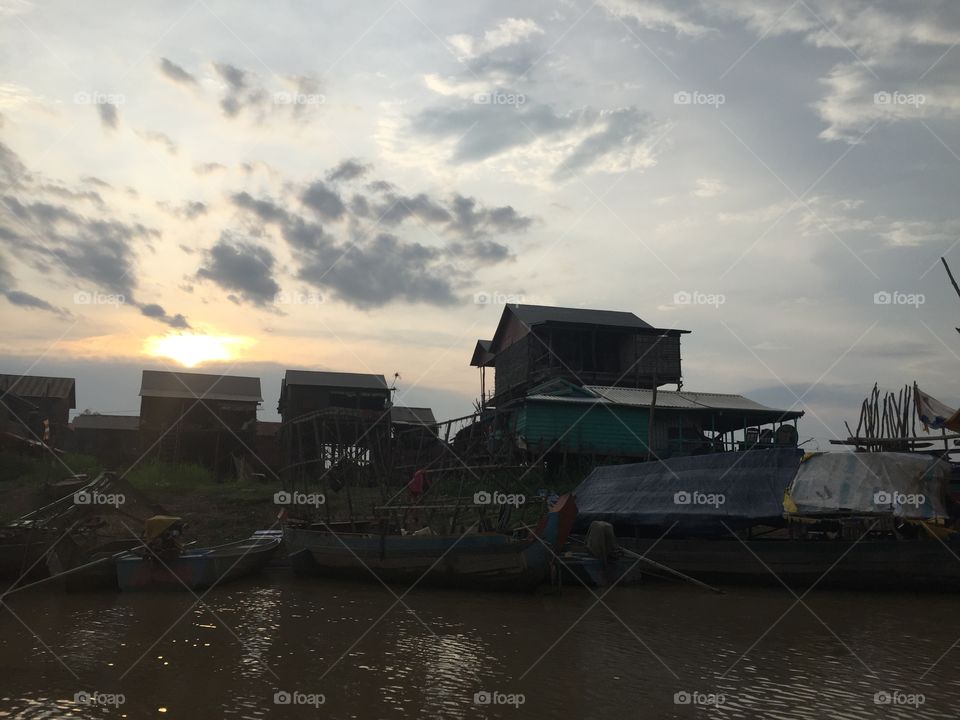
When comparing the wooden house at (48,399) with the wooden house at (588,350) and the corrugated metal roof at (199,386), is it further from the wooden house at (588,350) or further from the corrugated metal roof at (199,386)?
the wooden house at (588,350)

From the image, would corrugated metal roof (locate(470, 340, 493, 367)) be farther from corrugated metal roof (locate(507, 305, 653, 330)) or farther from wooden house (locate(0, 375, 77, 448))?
wooden house (locate(0, 375, 77, 448))

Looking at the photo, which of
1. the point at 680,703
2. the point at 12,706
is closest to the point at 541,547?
the point at 680,703

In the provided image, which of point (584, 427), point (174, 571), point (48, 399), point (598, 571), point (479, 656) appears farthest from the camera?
point (48, 399)

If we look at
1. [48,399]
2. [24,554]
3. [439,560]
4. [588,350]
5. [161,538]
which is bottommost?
[24,554]

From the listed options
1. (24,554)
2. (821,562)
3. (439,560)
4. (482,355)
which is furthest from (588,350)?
(24,554)

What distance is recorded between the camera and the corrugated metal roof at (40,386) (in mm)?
43812

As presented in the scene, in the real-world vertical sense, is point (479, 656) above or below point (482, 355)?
below

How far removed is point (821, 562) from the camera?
672 inches

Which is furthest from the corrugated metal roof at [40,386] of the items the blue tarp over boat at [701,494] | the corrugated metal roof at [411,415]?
the blue tarp over boat at [701,494]

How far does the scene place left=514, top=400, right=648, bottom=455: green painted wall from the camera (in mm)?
29766

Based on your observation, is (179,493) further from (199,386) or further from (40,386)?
(40,386)

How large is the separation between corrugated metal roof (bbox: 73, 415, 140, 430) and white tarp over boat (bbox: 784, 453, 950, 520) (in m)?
43.3

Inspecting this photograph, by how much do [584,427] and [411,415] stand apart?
17117 mm

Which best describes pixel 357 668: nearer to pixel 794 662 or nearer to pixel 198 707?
pixel 198 707
